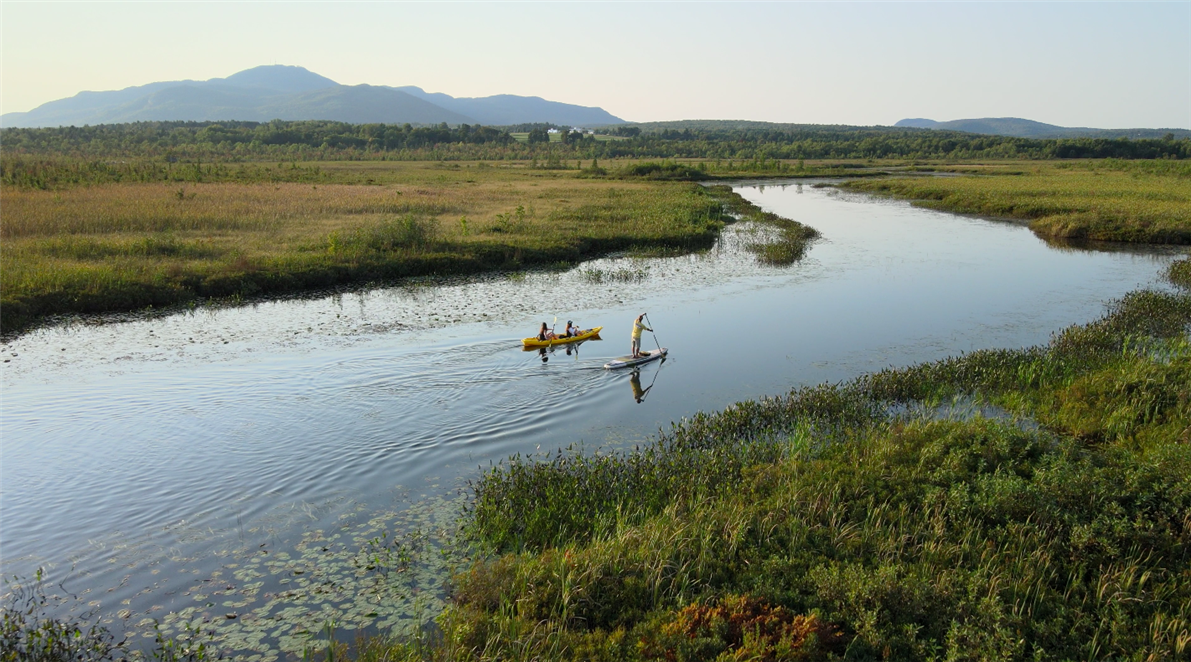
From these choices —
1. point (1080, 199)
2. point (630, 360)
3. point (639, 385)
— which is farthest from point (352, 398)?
point (1080, 199)

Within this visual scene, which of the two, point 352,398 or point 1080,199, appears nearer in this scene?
point 352,398

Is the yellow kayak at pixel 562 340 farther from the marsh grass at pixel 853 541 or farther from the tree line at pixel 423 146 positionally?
the tree line at pixel 423 146

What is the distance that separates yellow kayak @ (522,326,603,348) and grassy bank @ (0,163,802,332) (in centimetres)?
1091

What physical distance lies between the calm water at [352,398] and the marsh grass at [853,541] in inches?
63.3

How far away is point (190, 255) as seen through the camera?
26.3 metres

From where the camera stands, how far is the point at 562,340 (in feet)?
60.5

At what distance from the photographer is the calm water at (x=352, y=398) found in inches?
354

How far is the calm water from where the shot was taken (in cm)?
900

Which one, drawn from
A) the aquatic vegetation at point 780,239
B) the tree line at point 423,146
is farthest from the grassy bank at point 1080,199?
the tree line at point 423,146

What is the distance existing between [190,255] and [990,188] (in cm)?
5989

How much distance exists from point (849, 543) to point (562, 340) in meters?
11.1

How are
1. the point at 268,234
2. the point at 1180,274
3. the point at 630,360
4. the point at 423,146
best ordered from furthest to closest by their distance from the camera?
1. the point at 423,146
2. the point at 268,234
3. the point at 1180,274
4. the point at 630,360

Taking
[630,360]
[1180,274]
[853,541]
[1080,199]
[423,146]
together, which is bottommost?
[853,541]

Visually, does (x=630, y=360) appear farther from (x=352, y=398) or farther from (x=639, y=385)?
(x=352, y=398)
